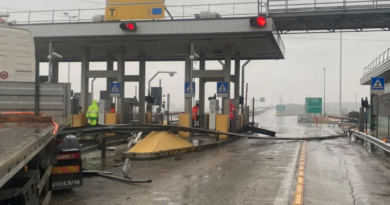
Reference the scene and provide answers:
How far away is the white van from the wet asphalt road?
290 cm

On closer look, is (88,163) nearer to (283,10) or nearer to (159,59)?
(283,10)

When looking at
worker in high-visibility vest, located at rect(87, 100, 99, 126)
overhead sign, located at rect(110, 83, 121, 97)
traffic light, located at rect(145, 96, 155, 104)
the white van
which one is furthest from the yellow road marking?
traffic light, located at rect(145, 96, 155, 104)

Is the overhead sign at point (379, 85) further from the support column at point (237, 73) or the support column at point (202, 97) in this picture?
the support column at point (202, 97)

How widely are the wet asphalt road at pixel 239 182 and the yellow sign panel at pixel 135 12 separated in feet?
23.3

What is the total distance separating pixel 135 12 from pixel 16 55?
8.75 meters

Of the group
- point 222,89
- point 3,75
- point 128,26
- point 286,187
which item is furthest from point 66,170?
point 222,89

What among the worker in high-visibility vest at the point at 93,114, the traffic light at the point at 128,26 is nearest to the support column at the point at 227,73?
the traffic light at the point at 128,26

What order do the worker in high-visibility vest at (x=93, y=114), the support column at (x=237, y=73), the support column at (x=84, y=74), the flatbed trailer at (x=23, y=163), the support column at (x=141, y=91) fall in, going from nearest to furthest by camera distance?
the flatbed trailer at (x=23, y=163) → the worker in high-visibility vest at (x=93, y=114) → the support column at (x=84, y=74) → the support column at (x=237, y=73) → the support column at (x=141, y=91)

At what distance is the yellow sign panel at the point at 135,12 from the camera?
1656cm

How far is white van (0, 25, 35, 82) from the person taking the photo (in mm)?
8508

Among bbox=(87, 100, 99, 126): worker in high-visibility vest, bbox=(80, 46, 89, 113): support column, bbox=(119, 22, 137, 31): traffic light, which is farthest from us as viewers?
bbox=(80, 46, 89, 113): support column

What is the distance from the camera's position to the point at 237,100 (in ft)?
72.7

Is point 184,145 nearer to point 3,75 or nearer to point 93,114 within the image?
point 3,75

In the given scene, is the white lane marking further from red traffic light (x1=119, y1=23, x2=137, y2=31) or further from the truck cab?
red traffic light (x1=119, y1=23, x2=137, y2=31)
